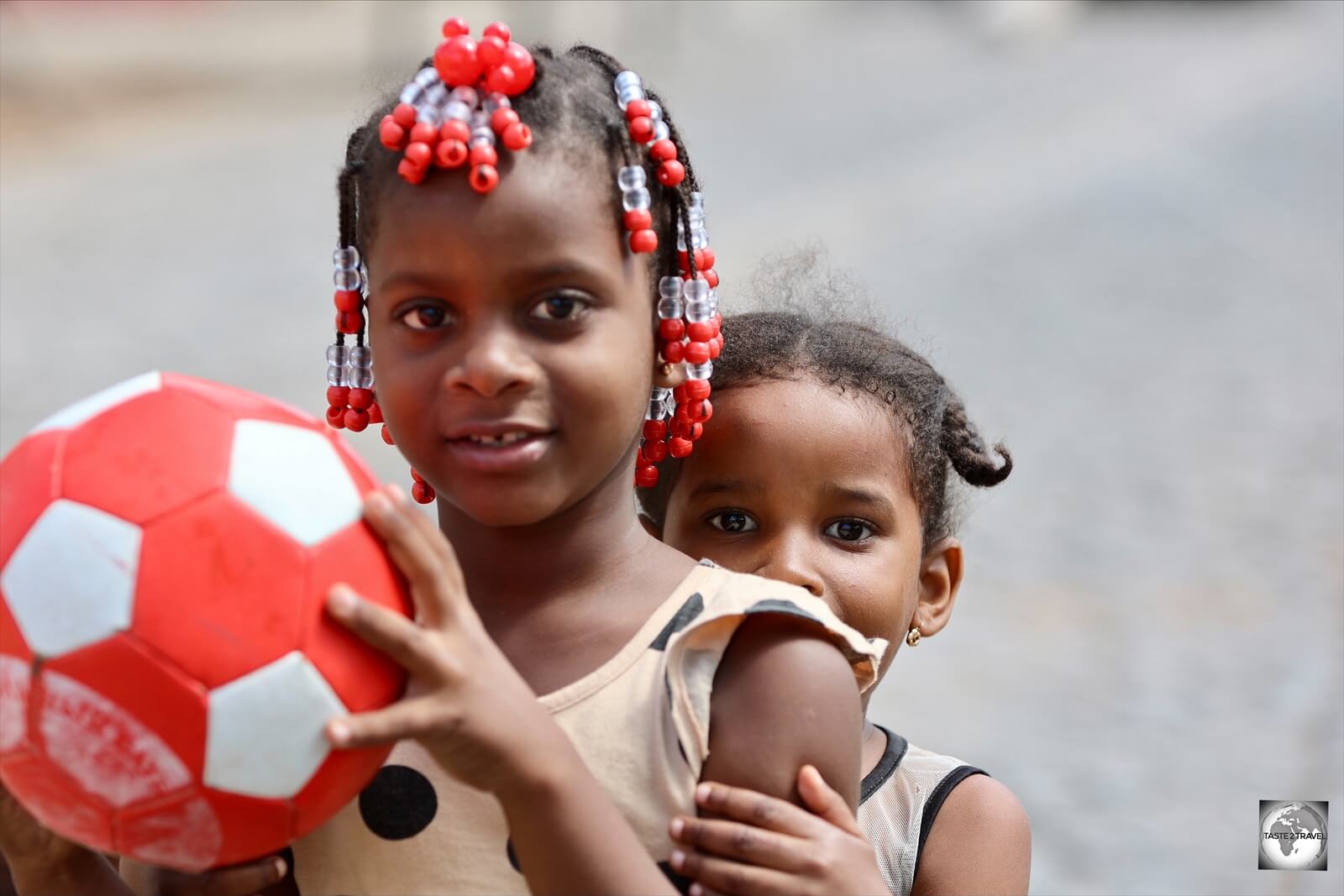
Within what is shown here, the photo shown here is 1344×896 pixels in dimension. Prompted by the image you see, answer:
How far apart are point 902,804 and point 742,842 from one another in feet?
3.55

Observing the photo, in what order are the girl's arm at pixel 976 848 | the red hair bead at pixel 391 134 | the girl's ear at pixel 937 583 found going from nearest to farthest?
the red hair bead at pixel 391 134
the girl's arm at pixel 976 848
the girl's ear at pixel 937 583

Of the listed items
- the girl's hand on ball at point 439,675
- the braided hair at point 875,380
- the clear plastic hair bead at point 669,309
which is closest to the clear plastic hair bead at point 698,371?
the clear plastic hair bead at point 669,309

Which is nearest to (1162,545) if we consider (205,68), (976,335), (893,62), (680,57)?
(976,335)

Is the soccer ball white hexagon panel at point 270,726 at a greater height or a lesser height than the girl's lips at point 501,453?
lesser

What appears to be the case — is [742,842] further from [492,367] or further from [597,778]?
[492,367]

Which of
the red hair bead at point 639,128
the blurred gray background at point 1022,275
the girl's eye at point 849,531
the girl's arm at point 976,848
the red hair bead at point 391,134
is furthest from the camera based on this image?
the blurred gray background at point 1022,275

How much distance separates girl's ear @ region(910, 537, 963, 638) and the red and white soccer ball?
74.2 inches

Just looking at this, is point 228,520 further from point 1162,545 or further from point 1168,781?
point 1162,545

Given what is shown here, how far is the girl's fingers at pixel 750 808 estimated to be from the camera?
2264 millimetres

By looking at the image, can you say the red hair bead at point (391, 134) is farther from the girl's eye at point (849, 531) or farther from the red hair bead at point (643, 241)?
Result: the girl's eye at point (849, 531)

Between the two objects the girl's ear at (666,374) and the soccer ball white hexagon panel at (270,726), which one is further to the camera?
the girl's ear at (666,374)

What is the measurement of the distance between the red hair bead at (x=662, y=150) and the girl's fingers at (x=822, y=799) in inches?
36.6

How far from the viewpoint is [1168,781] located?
5988mm

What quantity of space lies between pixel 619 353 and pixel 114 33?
1620cm
